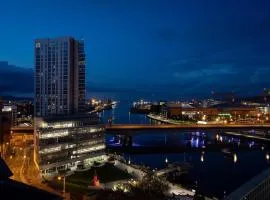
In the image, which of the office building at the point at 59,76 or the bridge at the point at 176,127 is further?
the office building at the point at 59,76

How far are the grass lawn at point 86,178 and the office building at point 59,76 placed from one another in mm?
24220

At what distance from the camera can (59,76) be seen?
202ft

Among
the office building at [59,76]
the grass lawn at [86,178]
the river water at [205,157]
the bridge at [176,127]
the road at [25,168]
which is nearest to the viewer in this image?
the grass lawn at [86,178]

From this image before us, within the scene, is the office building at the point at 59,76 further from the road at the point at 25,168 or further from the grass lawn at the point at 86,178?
the grass lawn at the point at 86,178

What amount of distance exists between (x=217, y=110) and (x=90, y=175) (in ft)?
286

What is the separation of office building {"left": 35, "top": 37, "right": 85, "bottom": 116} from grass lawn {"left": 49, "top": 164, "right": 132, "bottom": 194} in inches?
954

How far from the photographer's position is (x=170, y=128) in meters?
63.6

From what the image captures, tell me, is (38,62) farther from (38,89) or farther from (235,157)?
(235,157)

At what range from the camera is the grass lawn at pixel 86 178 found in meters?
30.0

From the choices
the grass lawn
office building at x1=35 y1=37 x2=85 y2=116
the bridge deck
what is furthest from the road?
the bridge deck

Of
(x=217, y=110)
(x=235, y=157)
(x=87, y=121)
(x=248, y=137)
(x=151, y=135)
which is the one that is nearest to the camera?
(x=87, y=121)

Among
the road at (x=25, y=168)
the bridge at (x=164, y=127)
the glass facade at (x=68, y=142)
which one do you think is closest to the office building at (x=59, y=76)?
the bridge at (x=164, y=127)

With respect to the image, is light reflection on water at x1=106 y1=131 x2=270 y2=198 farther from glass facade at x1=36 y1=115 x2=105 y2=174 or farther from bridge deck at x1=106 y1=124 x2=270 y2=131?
glass facade at x1=36 y1=115 x2=105 y2=174

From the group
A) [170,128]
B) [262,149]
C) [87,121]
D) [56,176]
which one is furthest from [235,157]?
[56,176]
